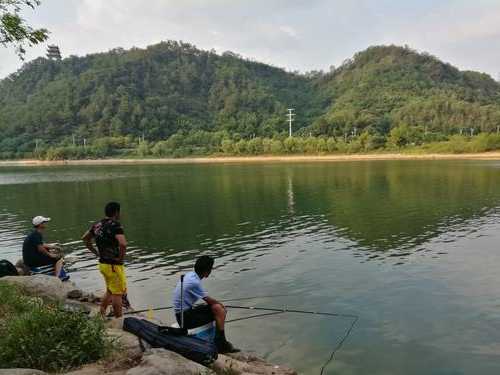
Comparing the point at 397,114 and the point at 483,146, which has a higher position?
the point at 397,114

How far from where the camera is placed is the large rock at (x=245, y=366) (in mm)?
6848

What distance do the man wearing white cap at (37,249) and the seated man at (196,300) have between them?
5.19 meters

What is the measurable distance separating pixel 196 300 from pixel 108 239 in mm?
2292

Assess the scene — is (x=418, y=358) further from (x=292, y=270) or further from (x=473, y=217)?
(x=473, y=217)

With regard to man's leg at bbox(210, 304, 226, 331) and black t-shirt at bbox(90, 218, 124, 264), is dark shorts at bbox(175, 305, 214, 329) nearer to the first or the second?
man's leg at bbox(210, 304, 226, 331)

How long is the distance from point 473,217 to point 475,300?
564 inches

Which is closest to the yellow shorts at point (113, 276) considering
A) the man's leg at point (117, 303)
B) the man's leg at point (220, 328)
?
the man's leg at point (117, 303)

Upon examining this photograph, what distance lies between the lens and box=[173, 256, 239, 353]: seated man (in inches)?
292

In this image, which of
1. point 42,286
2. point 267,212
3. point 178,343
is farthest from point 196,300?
point 267,212

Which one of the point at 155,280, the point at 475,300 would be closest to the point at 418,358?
the point at 475,300

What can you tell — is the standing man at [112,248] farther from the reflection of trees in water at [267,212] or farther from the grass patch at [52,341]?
the reflection of trees in water at [267,212]

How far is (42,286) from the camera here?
10109 millimetres

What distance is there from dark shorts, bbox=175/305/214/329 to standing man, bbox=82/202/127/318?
1942 mm

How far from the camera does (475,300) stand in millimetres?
11906
